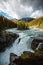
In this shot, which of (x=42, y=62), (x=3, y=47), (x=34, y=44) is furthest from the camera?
(x=3, y=47)

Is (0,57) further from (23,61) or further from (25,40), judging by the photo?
(23,61)

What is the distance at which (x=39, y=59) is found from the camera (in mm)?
25969

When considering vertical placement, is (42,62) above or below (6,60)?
above

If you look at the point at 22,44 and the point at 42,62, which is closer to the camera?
the point at 42,62

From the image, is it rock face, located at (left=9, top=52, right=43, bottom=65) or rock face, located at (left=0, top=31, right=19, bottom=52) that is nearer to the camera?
rock face, located at (left=9, top=52, right=43, bottom=65)

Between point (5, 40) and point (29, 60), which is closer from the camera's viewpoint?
point (29, 60)

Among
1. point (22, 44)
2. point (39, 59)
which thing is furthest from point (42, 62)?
point (22, 44)

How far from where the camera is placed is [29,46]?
39.2 m

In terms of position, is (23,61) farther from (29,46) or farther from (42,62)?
(29,46)

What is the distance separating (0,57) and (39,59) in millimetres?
13850

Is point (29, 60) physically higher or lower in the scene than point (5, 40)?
lower

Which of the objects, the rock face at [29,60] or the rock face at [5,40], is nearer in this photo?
the rock face at [29,60]

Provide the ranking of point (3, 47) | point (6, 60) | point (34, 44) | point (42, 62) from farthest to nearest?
1. point (3, 47)
2. point (34, 44)
3. point (6, 60)
4. point (42, 62)

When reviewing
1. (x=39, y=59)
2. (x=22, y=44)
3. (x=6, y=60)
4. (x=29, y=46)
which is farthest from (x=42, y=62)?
(x=22, y=44)
